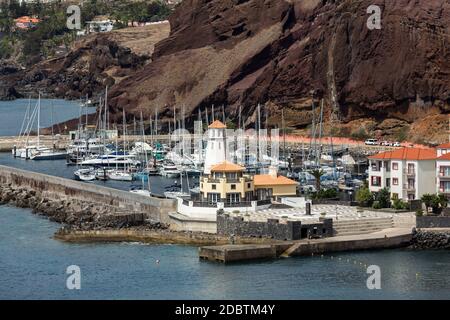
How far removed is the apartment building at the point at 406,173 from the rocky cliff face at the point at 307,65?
37.5 meters

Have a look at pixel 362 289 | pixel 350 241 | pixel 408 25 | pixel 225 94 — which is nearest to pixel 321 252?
pixel 350 241

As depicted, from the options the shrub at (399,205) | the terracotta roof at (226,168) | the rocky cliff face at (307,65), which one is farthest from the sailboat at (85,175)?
the shrub at (399,205)

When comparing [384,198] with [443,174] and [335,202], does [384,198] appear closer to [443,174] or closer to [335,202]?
[443,174]

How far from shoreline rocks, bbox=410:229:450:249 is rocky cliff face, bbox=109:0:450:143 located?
45.3m

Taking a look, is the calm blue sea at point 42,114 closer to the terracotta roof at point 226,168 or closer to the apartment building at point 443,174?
the terracotta roof at point 226,168

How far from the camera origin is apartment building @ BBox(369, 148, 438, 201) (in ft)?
247

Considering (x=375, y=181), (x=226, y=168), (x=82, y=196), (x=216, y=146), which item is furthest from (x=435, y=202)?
(x=82, y=196)

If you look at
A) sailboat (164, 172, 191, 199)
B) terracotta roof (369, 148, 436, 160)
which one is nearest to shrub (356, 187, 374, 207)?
terracotta roof (369, 148, 436, 160)

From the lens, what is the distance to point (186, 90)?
140m

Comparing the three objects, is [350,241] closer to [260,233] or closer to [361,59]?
[260,233]

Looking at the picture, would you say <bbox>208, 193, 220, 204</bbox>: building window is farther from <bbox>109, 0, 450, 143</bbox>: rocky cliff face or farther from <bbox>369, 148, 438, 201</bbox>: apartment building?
<bbox>109, 0, 450, 143</bbox>: rocky cliff face

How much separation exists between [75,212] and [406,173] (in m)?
17.8

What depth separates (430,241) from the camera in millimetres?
69375

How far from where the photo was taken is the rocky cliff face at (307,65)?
12050 centimetres
